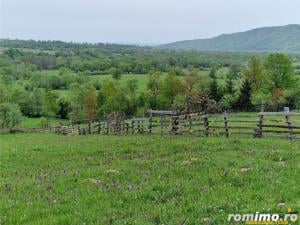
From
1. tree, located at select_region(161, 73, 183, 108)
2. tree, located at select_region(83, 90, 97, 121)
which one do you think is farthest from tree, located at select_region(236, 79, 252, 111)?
tree, located at select_region(83, 90, 97, 121)

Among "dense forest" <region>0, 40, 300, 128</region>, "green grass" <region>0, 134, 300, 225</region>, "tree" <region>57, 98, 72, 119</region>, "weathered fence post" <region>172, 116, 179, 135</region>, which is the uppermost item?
"green grass" <region>0, 134, 300, 225</region>

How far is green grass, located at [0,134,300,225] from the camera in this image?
7.11 m

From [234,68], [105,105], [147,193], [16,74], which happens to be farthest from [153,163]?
[16,74]

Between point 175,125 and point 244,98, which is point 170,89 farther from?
point 175,125

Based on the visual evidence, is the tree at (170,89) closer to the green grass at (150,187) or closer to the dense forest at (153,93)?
the dense forest at (153,93)

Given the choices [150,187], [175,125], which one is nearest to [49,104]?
[175,125]

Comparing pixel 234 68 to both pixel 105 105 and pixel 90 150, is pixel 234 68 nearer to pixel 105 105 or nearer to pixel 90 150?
pixel 105 105

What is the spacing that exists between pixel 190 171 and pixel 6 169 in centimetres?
597

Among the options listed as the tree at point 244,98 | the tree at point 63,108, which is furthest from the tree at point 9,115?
the tree at point 244,98

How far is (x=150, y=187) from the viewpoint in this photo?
8.80m

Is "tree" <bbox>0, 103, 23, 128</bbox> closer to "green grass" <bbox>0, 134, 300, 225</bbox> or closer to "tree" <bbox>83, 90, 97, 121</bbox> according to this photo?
"tree" <bbox>83, 90, 97, 121</bbox>

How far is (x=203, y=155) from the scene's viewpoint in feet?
41.6

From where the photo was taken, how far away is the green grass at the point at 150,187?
280 inches

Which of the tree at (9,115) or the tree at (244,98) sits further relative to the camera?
the tree at (9,115)
